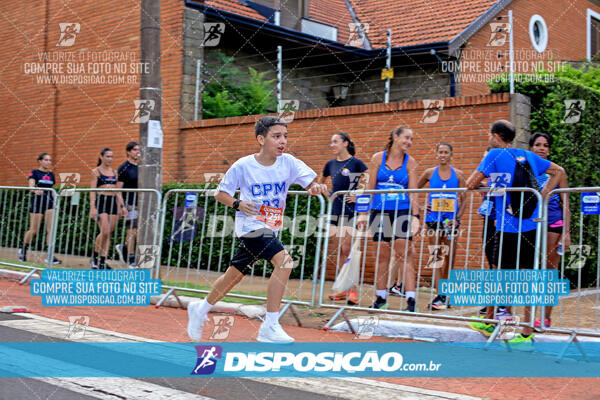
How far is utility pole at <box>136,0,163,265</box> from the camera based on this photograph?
8445 millimetres

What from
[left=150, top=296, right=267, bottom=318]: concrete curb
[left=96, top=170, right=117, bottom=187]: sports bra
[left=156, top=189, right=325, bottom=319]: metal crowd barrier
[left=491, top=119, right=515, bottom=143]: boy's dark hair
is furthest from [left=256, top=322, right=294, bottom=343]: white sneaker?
[left=96, top=170, right=117, bottom=187]: sports bra

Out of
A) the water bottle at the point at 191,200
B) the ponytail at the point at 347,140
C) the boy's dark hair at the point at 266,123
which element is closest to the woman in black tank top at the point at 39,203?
the water bottle at the point at 191,200

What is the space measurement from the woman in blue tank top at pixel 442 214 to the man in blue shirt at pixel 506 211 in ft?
2.91

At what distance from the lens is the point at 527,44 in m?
17.8

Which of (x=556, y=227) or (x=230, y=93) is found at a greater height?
(x=230, y=93)

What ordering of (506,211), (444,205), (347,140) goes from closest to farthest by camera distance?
(506,211)
(444,205)
(347,140)

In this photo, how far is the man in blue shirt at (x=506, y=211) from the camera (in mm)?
6031

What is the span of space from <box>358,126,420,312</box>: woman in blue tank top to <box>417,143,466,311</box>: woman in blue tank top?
12.4 inches

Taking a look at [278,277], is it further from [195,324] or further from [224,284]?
[195,324]

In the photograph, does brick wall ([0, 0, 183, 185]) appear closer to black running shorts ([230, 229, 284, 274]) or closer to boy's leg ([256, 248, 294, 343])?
black running shorts ([230, 229, 284, 274])

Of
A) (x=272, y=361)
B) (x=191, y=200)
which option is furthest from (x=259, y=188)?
(x=191, y=200)

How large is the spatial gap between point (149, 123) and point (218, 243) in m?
2.62

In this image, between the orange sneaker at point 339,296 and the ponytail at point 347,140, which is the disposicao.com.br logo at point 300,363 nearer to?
the orange sneaker at point 339,296

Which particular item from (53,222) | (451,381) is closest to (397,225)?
(451,381)
